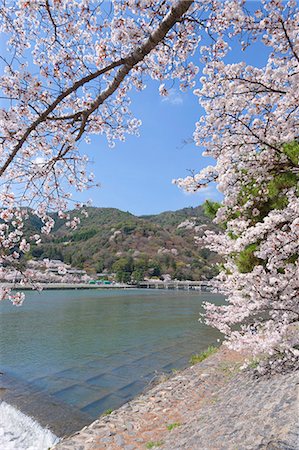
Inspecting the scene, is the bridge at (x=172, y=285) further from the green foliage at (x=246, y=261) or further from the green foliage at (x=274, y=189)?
the green foliage at (x=274, y=189)

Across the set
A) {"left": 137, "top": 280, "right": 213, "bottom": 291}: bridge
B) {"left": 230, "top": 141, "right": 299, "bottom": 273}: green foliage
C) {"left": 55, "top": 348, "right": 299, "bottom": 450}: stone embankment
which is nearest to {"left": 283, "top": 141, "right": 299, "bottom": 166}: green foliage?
{"left": 230, "top": 141, "right": 299, "bottom": 273}: green foliage

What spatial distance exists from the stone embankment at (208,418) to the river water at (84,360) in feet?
5.13

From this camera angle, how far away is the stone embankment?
3914mm

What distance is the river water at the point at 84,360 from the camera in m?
8.66

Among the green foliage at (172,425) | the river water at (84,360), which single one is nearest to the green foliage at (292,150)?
the green foliage at (172,425)

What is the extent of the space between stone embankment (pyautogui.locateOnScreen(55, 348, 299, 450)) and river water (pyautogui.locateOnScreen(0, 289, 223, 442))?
1563 mm

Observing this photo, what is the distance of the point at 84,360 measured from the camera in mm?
12898

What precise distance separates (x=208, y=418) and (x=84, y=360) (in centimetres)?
864

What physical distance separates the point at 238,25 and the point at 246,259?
522 cm

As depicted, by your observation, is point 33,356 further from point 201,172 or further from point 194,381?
point 201,172

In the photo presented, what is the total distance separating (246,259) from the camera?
7.59m

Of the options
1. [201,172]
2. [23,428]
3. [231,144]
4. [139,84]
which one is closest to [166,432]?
[23,428]

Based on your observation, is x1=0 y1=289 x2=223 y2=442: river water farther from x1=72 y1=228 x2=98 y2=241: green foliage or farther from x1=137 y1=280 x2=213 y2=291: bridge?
x1=72 y1=228 x2=98 y2=241: green foliage

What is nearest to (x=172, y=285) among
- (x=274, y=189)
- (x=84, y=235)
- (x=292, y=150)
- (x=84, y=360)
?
(x=84, y=235)
